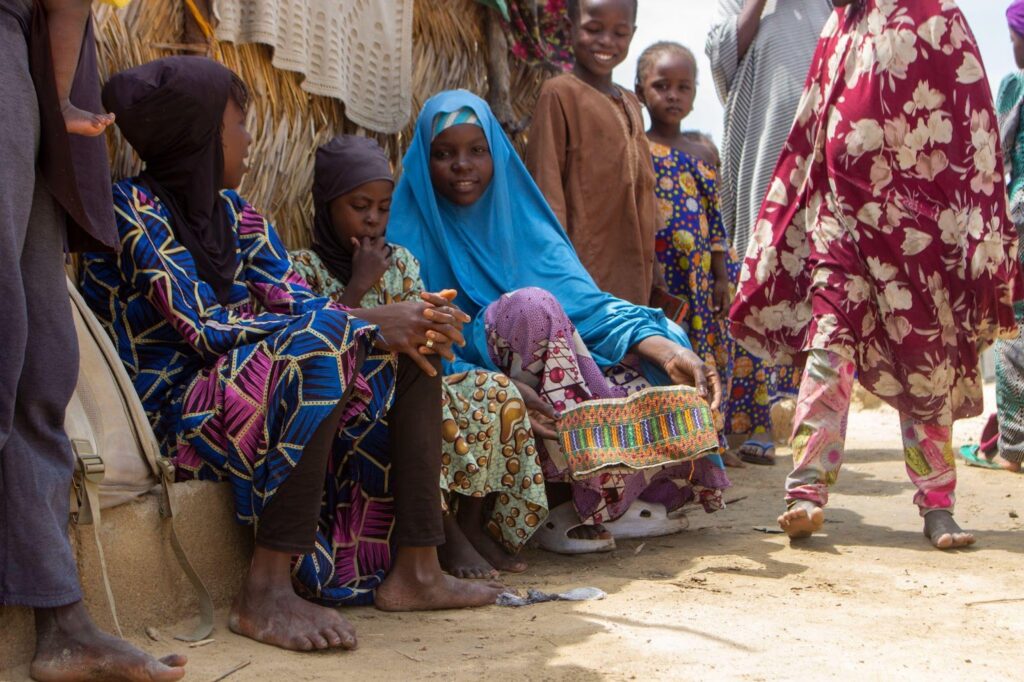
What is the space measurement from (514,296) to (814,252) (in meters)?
1.21

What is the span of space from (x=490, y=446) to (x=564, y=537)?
64cm

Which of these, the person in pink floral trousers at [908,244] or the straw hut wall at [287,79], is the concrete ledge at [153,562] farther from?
the person in pink floral trousers at [908,244]

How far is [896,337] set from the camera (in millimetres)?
4492

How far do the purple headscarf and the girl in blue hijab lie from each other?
10.5 ft

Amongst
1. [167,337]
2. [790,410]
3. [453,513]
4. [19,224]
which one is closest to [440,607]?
[453,513]

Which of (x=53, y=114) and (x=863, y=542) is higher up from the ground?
(x=53, y=114)

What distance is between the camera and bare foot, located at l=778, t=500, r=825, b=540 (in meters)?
4.32

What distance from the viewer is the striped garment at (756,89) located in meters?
6.63

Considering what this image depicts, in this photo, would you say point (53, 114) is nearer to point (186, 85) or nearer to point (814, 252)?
point (186, 85)

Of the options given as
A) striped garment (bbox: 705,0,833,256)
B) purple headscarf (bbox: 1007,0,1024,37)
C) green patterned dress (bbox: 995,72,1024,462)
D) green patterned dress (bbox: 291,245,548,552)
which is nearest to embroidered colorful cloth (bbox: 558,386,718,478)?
green patterned dress (bbox: 291,245,548,552)

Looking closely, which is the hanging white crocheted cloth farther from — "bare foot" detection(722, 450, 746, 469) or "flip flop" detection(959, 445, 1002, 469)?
"flip flop" detection(959, 445, 1002, 469)

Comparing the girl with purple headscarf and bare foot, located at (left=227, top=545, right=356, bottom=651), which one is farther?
the girl with purple headscarf

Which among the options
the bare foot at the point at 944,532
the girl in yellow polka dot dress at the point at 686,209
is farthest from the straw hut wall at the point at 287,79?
the bare foot at the point at 944,532

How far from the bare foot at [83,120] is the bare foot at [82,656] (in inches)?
42.3
